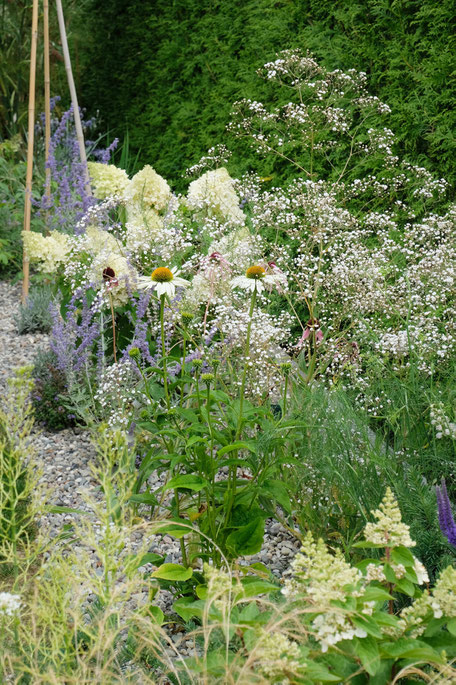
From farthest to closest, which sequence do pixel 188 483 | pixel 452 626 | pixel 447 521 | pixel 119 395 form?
1. pixel 119 395
2. pixel 188 483
3. pixel 447 521
4. pixel 452 626

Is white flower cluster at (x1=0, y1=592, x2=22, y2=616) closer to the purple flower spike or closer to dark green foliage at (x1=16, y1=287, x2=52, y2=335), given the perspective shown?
the purple flower spike

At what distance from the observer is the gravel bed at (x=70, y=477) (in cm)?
271

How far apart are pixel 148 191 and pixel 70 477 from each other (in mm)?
1921

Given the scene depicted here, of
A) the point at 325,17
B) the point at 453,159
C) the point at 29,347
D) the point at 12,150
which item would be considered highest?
the point at 325,17

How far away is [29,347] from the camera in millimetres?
5035

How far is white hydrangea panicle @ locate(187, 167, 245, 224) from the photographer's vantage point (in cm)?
438

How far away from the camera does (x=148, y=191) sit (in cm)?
438

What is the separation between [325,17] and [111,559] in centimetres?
512

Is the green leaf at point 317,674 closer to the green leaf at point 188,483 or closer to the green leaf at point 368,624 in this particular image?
the green leaf at point 368,624

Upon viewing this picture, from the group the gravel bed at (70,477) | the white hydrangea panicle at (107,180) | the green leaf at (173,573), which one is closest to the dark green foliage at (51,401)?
the gravel bed at (70,477)

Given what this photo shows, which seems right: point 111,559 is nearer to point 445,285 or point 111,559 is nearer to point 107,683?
point 107,683

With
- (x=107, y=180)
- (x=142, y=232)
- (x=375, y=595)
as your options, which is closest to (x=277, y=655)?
(x=375, y=595)

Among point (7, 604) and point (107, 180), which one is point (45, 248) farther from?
point (7, 604)

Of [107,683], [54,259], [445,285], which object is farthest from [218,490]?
[54,259]
